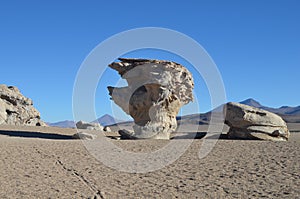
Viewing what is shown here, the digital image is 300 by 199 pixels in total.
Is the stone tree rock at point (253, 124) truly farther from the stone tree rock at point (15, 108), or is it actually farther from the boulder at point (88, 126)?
the stone tree rock at point (15, 108)

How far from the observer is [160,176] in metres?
9.70

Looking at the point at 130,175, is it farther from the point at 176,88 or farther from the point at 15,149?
the point at 176,88

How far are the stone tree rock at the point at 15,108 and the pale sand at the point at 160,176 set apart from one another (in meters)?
15.6

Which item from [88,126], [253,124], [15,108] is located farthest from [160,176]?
[15,108]

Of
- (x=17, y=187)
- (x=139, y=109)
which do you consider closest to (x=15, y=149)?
(x=17, y=187)

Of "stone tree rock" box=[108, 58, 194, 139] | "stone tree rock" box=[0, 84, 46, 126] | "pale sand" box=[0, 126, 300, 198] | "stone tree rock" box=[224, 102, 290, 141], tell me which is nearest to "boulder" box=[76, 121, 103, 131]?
"stone tree rock" box=[0, 84, 46, 126]

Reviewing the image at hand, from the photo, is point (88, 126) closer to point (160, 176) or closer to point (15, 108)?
point (15, 108)

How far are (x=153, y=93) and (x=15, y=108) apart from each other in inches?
555

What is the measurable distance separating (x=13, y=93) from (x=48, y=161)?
19.9 m

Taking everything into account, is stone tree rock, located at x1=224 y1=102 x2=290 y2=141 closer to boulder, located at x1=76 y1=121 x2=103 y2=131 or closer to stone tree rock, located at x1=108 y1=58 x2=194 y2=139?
stone tree rock, located at x1=108 y1=58 x2=194 y2=139

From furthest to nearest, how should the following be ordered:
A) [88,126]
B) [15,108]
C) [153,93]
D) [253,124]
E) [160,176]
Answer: [88,126] → [15,108] → [153,93] → [253,124] → [160,176]

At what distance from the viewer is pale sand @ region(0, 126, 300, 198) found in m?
7.96

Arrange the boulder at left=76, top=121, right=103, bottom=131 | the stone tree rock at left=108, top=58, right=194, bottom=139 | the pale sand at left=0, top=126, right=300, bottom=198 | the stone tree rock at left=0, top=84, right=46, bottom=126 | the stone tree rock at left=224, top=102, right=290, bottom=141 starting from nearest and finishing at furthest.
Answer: the pale sand at left=0, top=126, right=300, bottom=198
the stone tree rock at left=224, top=102, right=290, bottom=141
the stone tree rock at left=108, top=58, right=194, bottom=139
the stone tree rock at left=0, top=84, right=46, bottom=126
the boulder at left=76, top=121, right=103, bottom=131

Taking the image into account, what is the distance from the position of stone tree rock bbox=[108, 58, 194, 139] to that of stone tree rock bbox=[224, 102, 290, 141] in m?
3.06
